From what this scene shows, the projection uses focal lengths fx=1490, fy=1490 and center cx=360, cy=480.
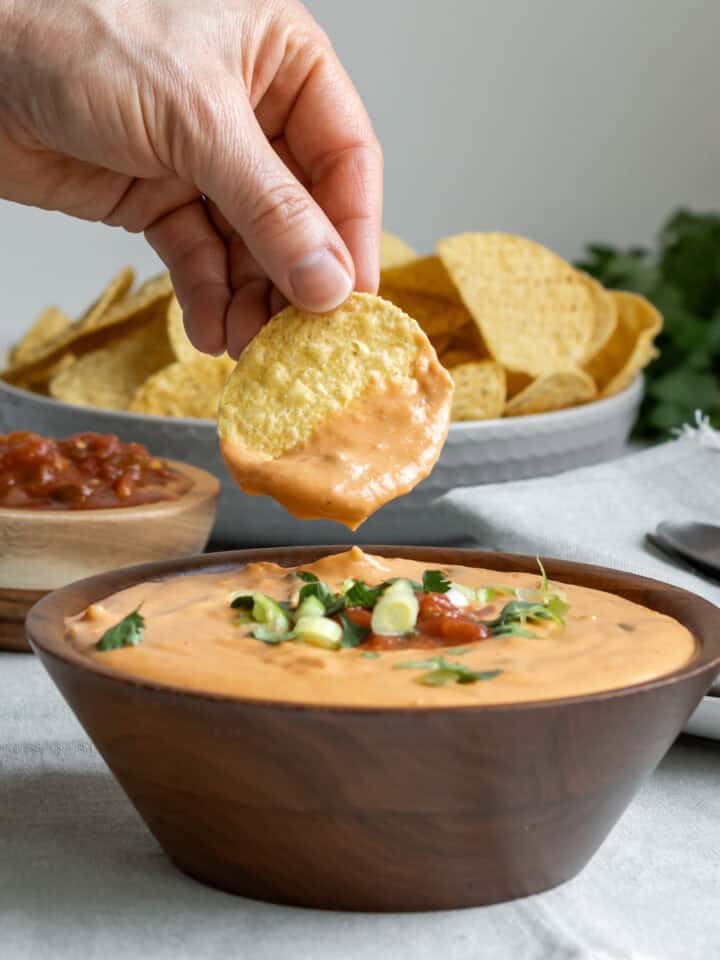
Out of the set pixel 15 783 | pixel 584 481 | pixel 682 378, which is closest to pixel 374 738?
pixel 15 783

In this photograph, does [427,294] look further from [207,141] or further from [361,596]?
[361,596]

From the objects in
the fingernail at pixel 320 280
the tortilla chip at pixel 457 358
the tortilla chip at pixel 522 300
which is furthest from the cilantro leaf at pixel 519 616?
the tortilla chip at pixel 457 358

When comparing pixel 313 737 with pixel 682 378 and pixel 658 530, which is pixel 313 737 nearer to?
pixel 658 530

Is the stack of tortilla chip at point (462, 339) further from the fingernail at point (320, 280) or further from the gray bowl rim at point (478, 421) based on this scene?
the fingernail at point (320, 280)

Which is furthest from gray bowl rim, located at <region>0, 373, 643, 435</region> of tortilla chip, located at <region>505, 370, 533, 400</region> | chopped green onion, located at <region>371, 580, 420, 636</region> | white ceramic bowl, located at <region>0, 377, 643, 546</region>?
chopped green onion, located at <region>371, 580, 420, 636</region>

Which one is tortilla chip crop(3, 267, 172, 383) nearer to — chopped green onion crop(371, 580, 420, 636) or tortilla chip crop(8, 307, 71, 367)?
tortilla chip crop(8, 307, 71, 367)

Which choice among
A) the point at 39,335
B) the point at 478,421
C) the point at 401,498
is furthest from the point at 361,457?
the point at 39,335
